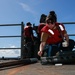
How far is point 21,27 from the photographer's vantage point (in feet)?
32.6

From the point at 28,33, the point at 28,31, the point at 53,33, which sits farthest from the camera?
the point at 28,33

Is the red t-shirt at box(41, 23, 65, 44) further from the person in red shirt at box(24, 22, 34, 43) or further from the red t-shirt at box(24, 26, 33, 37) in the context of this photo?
the red t-shirt at box(24, 26, 33, 37)

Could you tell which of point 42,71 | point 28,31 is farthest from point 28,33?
point 42,71

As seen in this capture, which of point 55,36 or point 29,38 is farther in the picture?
point 29,38

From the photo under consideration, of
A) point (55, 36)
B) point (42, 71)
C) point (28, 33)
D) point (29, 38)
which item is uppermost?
point (28, 33)

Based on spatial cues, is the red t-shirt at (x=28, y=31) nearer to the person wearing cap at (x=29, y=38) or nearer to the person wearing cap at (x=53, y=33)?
the person wearing cap at (x=29, y=38)

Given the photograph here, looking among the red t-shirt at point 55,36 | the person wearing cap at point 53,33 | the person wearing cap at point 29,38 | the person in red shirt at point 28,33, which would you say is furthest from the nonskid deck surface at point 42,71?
the person in red shirt at point 28,33

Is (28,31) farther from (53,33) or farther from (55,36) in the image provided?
(53,33)

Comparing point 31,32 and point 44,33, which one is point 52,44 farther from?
point 31,32

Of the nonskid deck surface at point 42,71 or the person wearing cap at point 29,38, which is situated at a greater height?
the person wearing cap at point 29,38

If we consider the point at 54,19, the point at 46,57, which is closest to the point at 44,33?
the point at 54,19

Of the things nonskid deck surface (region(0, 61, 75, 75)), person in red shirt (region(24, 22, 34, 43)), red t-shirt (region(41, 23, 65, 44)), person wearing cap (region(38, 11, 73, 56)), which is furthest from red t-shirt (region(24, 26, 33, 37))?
nonskid deck surface (region(0, 61, 75, 75))

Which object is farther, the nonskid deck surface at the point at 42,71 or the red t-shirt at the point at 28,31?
the red t-shirt at the point at 28,31

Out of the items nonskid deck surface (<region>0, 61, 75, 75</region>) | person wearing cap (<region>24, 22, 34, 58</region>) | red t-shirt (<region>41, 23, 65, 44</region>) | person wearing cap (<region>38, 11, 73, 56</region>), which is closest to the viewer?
nonskid deck surface (<region>0, 61, 75, 75</region>)
